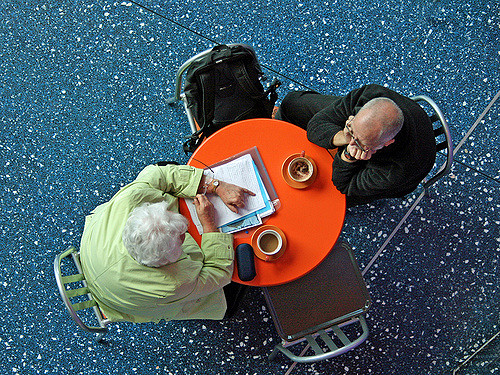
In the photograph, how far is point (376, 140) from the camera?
5.00 ft

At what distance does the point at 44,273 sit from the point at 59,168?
24.3 inches

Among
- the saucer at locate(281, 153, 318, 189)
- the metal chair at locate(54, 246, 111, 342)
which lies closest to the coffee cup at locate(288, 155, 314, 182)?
the saucer at locate(281, 153, 318, 189)

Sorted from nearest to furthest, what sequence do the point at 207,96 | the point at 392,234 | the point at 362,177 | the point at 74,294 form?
1. the point at 74,294
2. the point at 362,177
3. the point at 207,96
4. the point at 392,234

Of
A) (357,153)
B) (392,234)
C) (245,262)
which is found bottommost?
(392,234)

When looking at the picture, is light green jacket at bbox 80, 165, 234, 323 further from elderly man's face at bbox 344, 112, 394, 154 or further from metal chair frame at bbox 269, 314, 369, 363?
elderly man's face at bbox 344, 112, 394, 154

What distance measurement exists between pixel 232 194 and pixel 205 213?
14 centimetres

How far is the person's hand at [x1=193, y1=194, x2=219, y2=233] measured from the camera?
172 centimetres

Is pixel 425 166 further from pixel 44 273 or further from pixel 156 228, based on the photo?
pixel 44 273

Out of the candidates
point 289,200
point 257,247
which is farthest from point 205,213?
point 289,200

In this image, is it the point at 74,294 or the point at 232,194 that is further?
the point at 232,194

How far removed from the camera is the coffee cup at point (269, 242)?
67.2 inches

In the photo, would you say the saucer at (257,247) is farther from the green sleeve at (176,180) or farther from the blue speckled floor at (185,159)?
the blue speckled floor at (185,159)

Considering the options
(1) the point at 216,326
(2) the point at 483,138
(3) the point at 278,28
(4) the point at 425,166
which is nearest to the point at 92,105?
(3) the point at 278,28

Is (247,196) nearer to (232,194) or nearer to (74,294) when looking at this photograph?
(232,194)
